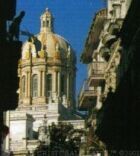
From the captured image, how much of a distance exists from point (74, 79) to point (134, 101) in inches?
3795

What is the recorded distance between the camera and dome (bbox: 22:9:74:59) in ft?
437

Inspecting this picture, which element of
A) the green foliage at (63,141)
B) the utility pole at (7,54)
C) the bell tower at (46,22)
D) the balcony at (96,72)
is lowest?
the green foliage at (63,141)

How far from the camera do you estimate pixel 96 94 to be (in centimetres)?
5881

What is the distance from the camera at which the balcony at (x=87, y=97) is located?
5858cm

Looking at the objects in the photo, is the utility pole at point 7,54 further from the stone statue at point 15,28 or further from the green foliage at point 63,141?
the green foliage at point 63,141

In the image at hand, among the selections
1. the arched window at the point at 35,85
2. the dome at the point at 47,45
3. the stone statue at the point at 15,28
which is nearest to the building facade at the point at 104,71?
the stone statue at the point at 15,28

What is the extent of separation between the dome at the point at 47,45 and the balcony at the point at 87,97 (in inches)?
2748

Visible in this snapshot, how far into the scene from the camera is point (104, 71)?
176 feet

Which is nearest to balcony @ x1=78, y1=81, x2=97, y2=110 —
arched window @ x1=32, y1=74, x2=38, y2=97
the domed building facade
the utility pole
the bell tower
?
the utility pole

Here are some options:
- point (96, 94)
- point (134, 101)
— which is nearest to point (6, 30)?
point (134, 101)

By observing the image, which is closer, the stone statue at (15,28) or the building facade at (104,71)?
the stone statue at (15,28)

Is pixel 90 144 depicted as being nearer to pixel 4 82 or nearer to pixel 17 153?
pixel 4 82

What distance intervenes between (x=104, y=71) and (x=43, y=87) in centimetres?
7360

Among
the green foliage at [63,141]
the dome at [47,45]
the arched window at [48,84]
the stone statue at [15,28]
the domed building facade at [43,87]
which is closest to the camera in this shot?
the stone statue at [15,28]
